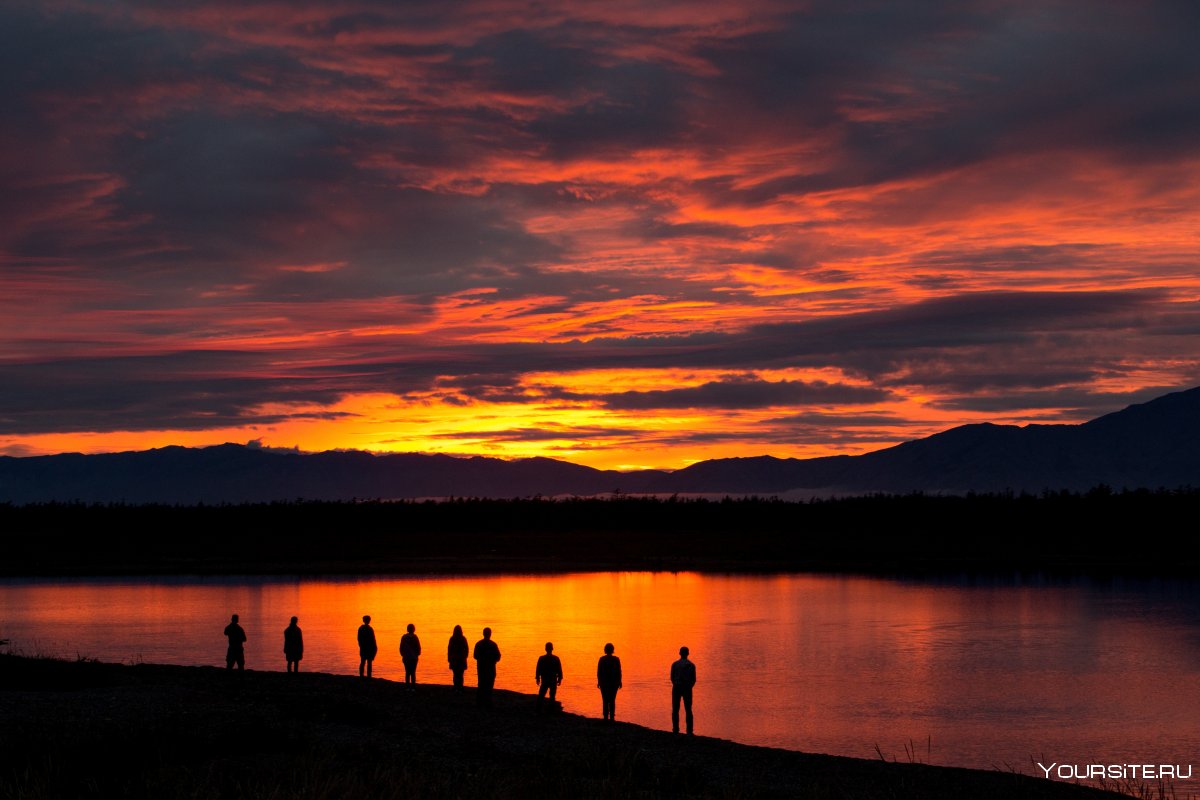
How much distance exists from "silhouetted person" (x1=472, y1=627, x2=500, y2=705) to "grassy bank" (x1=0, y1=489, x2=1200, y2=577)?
58768 mm

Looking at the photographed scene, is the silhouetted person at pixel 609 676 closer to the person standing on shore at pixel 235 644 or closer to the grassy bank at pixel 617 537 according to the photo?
the person standing on shore at pixel 235 644

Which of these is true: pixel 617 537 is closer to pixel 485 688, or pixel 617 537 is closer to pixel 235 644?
pixel 235 644

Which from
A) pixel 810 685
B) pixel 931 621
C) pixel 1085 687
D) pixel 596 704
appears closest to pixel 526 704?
pixel 596 704

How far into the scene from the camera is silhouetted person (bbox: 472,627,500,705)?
27172 millimetres

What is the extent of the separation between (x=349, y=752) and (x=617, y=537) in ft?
328

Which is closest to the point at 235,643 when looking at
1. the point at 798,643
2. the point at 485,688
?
the point at 485,688

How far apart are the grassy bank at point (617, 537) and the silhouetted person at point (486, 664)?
193 feet

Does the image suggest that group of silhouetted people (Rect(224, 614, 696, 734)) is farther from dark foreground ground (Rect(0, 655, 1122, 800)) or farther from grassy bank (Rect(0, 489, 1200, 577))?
grassy bank (Rect(0, 489, 1200, 577))

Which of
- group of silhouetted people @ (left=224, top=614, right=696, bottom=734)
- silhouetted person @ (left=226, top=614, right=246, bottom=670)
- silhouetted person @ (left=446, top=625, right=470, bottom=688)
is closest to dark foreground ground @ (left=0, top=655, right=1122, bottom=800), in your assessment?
group of silhouetted people @ (left=224, top=614, right=696, bottom=734)

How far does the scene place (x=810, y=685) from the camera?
35844 millimetres

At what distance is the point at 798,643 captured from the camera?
4484 centimetres

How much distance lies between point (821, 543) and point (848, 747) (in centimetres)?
8040

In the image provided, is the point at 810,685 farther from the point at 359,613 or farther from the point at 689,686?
the point at 359,613

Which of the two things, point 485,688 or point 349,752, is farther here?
point 485,688
